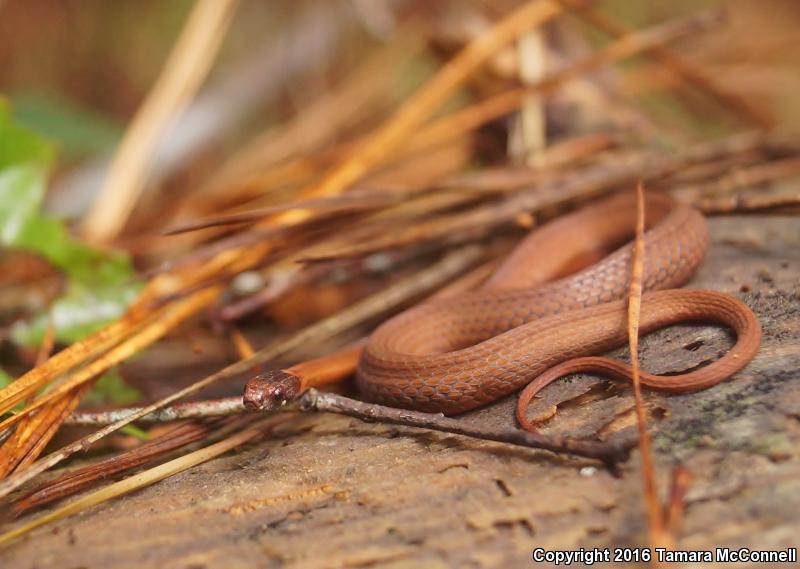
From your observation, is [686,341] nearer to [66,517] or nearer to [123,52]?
[66,517]

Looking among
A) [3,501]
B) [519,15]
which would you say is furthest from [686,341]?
[519,15]

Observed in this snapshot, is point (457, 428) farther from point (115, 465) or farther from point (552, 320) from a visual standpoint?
point (115, 465)

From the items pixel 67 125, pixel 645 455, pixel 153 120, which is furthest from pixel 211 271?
pixel 67 125

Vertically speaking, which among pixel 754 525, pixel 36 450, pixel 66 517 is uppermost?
pixel 36 450

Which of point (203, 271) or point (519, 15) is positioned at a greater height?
point (519, 15)

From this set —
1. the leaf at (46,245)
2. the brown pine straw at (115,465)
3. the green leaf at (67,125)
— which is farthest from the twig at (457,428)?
the green leaf at (67,125)

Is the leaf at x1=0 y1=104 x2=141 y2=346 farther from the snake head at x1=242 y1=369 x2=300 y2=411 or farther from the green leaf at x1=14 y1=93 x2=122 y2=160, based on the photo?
the green leaf at x1=14 y1=93 x2=122 y2=160
